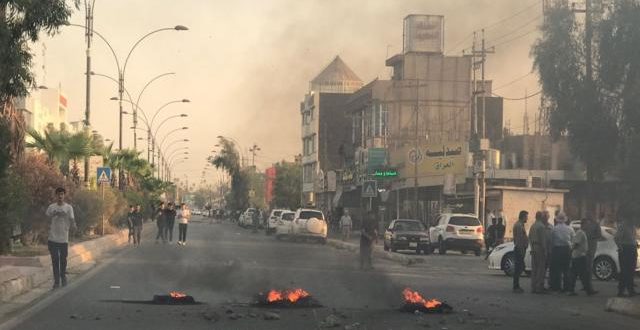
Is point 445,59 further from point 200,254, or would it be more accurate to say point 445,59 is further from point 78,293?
point 78,293

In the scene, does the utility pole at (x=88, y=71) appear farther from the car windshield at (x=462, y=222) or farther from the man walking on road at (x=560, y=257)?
the man walking on road at (x=560, y=257)

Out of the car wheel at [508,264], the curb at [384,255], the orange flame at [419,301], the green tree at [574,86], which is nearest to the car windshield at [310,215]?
the curb at [384,255]

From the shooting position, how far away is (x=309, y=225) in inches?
1699

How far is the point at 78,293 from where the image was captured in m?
15.8

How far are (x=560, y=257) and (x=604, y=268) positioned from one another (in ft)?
16.0

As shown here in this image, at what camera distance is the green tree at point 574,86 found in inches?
1362

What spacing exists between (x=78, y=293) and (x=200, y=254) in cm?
1268

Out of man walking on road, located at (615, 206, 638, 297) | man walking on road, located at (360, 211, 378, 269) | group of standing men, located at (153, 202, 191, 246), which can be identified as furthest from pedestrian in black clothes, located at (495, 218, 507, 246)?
man walking on road, located at (615, 206, 638, 297)

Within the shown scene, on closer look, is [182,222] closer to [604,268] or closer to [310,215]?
[310,215]

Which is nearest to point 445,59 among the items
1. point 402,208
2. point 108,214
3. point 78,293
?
point 402,208

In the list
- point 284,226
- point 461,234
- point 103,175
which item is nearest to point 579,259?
point 461,234

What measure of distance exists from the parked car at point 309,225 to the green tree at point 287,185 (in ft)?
206

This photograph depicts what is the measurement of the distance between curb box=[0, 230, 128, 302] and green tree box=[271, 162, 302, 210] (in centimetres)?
7738

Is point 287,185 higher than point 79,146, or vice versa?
point 79,146
